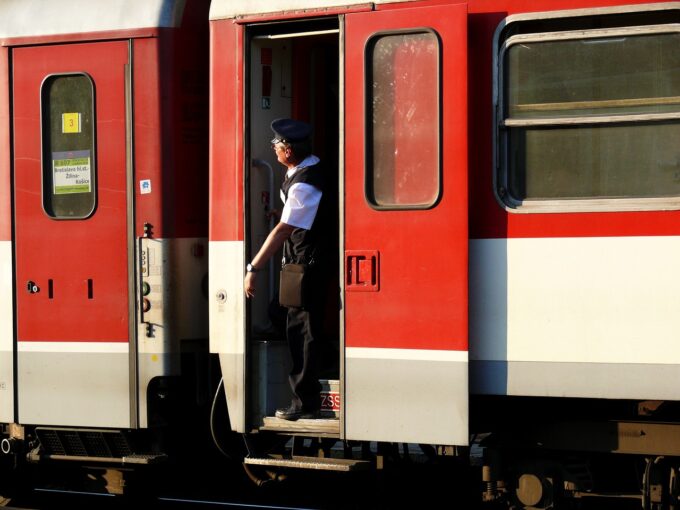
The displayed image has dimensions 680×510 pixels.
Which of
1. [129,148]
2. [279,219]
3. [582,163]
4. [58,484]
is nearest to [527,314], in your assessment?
[582,163]

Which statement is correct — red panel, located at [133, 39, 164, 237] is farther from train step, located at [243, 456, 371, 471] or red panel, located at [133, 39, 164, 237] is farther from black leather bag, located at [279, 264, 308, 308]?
train step, located at [243, 456, 371, 471]

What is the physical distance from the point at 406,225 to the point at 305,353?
1013 millimetres

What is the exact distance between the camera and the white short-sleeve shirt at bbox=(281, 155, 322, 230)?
6176 mm

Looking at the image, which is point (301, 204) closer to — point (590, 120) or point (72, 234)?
point (72, 234)

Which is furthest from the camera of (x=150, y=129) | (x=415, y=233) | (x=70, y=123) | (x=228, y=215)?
(x=70, y=123)

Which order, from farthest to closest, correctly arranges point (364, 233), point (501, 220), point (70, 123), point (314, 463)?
point (70, 123), point (314, 463), point (364, 233), point (501, 220)

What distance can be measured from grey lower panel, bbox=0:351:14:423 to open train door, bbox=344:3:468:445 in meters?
2.35

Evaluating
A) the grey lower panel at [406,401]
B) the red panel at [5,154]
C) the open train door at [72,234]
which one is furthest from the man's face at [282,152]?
the red panel at [5,154]

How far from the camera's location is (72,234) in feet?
22.2

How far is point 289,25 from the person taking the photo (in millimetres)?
6148

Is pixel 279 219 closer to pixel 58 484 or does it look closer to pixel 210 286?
pixel 210 286

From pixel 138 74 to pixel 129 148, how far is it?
1.51ft

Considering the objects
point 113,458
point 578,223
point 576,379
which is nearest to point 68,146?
point 113,458

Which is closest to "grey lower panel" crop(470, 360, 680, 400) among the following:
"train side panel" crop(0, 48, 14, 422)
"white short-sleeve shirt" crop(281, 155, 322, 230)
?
"white short-sleeve shirt" crop(281, 155, 322, 230)
